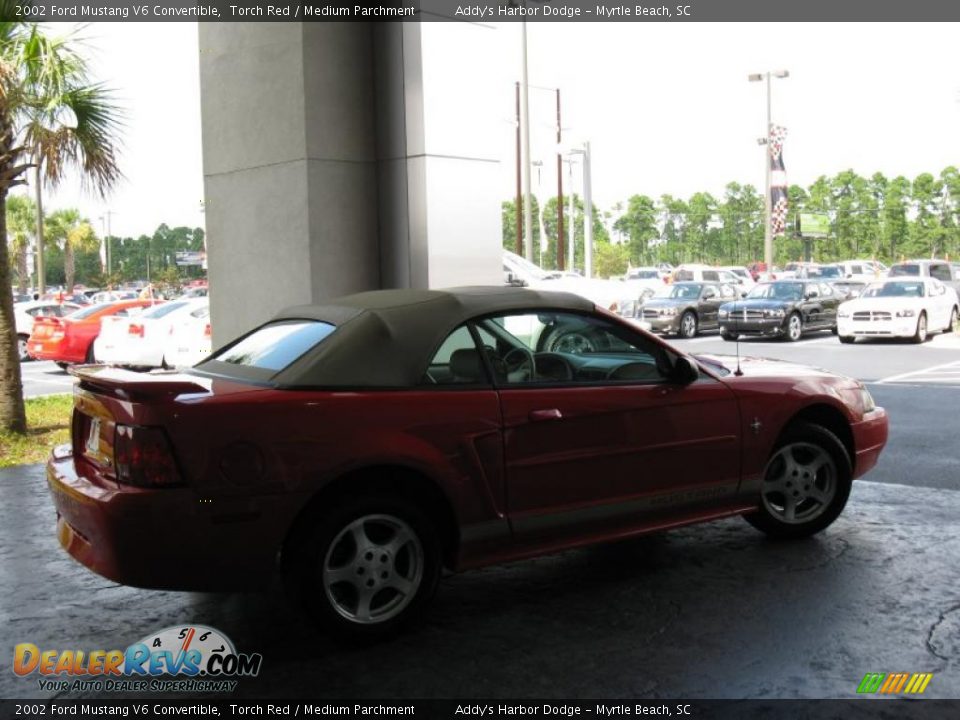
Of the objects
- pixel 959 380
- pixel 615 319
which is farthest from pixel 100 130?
pixel 959 380

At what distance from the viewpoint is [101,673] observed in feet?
12.6

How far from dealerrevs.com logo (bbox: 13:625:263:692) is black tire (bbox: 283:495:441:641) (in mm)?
374

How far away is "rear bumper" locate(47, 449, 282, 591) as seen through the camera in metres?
3.67

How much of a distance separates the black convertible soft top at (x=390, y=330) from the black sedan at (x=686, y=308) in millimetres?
19360

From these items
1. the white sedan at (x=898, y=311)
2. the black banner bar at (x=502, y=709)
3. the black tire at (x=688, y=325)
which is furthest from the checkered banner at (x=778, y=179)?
the black banner bar at (x=502, y=709)

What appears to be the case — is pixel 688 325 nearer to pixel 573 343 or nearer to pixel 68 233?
pixel 573 343

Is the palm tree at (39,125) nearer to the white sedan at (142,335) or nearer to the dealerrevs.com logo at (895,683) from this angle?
the white sedan at (142,335)

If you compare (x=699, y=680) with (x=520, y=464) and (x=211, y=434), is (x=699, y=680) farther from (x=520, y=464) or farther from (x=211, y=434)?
(x=211, y=434)

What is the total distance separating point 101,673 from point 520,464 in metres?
1.91

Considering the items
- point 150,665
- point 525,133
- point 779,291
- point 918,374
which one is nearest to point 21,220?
point 525,133

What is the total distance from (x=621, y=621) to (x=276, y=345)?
203 cm

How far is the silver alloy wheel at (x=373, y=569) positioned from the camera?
3.99 metres

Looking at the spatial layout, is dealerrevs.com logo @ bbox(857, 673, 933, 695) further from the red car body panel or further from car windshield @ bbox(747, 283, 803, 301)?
car windshield @ bbox(747, 283, 803, 301)

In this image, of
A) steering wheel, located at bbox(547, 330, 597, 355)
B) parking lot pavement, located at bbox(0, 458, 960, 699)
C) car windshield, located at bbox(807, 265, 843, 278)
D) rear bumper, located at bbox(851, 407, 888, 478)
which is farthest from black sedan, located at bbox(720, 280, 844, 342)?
car windshield, located at bbox(807, 265, 843, 278)
